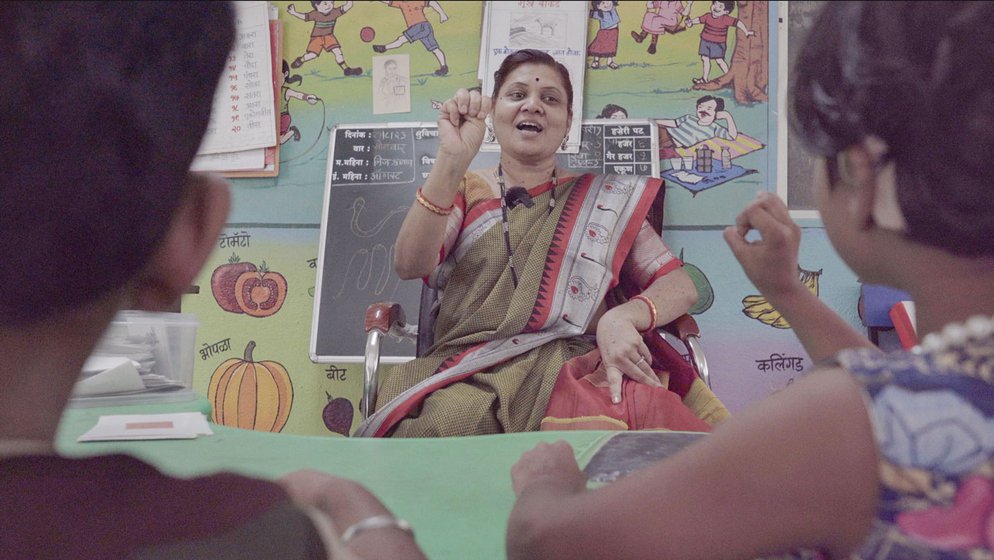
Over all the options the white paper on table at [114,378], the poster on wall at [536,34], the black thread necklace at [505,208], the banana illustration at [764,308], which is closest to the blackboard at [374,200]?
the poster on wall at [536,34]

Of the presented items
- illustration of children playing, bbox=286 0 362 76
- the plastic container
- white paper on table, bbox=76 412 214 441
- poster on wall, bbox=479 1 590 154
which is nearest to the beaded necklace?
white paper on table, bbox=76 412 214 441

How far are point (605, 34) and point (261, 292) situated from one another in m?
1.57

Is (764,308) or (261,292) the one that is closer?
(764,308)

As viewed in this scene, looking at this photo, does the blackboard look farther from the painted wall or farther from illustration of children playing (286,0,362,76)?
illustration of children playing (286,0,362,76)

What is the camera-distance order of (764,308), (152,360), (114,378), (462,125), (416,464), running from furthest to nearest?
1. (764,308)
2. (462,125)
3. (152,360)
4. (114,378)
5. (416,464)

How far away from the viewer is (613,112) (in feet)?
9.53

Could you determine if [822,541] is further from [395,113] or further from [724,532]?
[395,113]

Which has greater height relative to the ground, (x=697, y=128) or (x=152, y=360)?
(x=697, y=128)

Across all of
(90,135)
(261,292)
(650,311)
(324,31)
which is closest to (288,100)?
(324,31)

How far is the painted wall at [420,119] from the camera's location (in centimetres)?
282

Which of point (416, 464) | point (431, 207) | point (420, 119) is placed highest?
point (420, 119)

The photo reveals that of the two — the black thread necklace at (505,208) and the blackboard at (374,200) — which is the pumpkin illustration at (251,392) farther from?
the black thread necklace at (505,208)

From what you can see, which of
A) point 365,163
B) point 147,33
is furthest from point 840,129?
point 365,163

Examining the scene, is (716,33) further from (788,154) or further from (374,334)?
(374,334)
